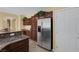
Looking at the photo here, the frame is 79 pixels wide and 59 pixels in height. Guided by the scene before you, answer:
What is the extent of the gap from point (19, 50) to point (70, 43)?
2.92 ft

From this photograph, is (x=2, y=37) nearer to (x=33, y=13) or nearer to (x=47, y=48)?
(x=33, y=13)

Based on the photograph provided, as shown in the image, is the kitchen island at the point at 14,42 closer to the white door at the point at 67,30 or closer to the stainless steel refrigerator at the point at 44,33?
the stainless steel refrigerator at the point at 44,33

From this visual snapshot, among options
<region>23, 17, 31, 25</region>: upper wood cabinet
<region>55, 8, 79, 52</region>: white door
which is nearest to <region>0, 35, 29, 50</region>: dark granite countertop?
<region>23, 17, 31, 25</region>: upper wood cabinet

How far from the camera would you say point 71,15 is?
169cm

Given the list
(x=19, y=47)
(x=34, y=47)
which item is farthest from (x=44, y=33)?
(x=19, y=47)

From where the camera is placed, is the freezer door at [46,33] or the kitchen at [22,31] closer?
the kitchen at [22,31]

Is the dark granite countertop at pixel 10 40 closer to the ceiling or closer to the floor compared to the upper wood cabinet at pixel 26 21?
closer to the floor

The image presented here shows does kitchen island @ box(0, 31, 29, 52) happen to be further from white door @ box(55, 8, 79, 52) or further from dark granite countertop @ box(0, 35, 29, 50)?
white door @ box(55, 8, 79, 52)

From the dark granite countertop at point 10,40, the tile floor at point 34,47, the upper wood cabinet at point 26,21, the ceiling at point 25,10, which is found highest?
the ceiling at point 25,10

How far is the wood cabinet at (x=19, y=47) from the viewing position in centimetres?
166

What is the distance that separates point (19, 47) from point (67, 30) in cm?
88

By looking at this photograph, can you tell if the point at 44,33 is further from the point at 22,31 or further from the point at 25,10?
the point at 25,10

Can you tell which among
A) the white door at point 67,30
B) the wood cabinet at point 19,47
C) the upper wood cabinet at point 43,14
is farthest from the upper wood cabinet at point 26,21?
the white door at point 67,30
